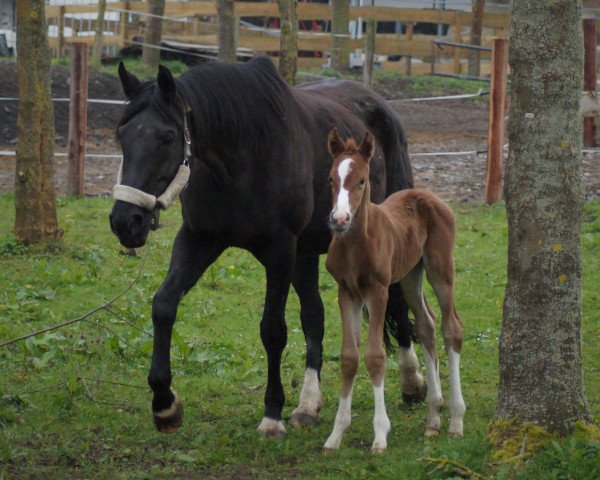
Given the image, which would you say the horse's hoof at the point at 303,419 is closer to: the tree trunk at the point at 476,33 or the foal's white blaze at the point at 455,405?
the foal's white blaze at the point at 455,405

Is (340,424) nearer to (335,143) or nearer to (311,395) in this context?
(311,395)

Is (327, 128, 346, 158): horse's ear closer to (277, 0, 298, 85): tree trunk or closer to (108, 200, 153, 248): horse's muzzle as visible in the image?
(108, 200, 153, 248): horse's muzzle

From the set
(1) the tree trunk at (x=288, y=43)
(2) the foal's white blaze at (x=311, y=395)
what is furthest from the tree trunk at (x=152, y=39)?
(2) the foal's white blaze at (x=311, y=395)

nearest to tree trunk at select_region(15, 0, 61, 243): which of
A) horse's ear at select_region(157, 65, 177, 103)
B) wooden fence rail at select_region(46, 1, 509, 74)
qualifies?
horse's ear at select_region(157, 65, 177, 103)

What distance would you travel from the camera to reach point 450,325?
6.10m

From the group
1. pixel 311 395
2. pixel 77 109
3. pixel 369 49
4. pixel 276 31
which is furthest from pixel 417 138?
pixel 311 395

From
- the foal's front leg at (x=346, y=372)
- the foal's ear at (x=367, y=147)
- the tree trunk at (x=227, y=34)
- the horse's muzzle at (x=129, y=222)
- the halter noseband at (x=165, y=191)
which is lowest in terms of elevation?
the foal's front leg at (x=346, y=372)

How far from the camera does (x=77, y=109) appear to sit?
1380 cm

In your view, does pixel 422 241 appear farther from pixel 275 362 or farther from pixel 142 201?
pixel 142 201

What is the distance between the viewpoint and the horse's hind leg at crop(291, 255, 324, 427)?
255 inches

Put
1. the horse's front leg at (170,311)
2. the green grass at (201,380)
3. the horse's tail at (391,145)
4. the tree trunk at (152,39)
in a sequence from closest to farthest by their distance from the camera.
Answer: the green grass at (201,380) → the horse's front leg at (170,311) → the horse's tail at (391,145) → the tree trunk at (152,39)

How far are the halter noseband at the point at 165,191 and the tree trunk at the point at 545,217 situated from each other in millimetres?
1700

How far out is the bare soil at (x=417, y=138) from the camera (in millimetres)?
15031

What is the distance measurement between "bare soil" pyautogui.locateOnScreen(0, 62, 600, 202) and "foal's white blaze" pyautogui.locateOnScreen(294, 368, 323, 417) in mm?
6054
